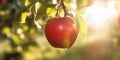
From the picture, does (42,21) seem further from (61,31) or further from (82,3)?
(61,31)

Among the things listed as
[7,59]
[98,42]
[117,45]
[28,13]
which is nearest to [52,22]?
[28,13]

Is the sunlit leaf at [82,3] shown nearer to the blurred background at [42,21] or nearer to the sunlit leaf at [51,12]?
the blurred background at [42,21]

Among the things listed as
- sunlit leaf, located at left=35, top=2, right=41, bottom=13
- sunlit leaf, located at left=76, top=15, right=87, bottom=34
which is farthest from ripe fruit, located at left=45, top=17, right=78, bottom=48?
sunlit leaf, located at left=35, top=2, right=41, bottom=13

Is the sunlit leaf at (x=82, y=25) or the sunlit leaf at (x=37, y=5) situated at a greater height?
the sunlit leaf at (x=37, y=5)

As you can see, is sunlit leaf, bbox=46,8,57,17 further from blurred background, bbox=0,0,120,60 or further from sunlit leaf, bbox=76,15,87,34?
sunlit leaf, bbox=76,15,87,34

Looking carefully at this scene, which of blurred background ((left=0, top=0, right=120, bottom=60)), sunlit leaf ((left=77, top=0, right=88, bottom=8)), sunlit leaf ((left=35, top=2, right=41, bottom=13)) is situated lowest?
blurred background ((left=0, top=0, right=120, bottom=60))

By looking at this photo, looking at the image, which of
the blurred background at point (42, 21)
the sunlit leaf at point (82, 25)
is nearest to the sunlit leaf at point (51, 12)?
the blurred background at point (42, 21)

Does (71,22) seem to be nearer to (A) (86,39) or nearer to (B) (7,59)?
(B) (7,59)

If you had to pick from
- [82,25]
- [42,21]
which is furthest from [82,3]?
[42,21]
